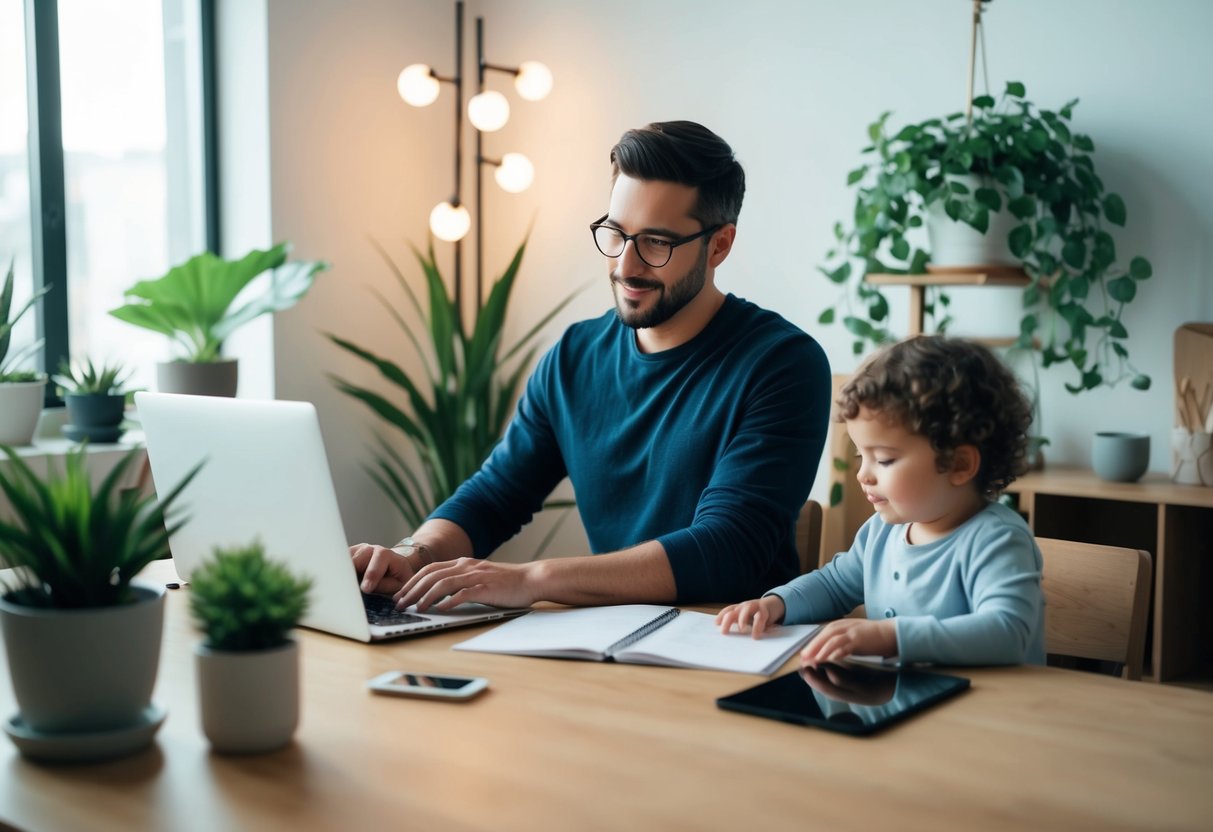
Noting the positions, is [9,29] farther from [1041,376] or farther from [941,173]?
[1041,376]

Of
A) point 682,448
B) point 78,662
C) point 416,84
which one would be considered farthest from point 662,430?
point 416,84

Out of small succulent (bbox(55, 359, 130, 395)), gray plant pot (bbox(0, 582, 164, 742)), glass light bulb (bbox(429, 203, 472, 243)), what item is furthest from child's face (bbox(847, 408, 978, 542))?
glass light bulb (bbox(429, 203, 472, 243))

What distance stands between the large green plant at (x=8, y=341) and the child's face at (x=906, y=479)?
7.03ft

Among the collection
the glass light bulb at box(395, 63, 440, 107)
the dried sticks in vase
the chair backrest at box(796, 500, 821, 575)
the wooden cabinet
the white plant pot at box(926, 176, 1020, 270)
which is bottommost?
the wooden cabinet

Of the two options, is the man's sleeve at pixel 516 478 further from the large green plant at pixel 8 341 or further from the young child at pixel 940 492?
the large green plant at pixel 8 341

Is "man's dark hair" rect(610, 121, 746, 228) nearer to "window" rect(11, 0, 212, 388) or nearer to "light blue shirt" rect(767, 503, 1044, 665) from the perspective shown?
"light blue shirt" rect(767, 503, 1044, 665)

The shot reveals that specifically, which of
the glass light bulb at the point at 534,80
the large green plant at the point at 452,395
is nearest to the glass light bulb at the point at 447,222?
the large green plant at the point at 452,395

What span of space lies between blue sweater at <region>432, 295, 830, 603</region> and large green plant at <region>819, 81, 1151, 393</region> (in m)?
1.13

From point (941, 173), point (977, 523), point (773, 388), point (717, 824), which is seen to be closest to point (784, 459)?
point (773, 388)

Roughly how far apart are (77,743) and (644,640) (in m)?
0.59

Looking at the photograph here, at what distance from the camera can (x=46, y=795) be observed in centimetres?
91

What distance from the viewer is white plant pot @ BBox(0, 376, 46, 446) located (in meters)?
2.90

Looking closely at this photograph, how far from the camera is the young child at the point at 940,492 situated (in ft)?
4.34

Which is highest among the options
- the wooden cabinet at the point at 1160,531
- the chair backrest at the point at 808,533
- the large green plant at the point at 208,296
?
the large green plant at the point at 208,296
